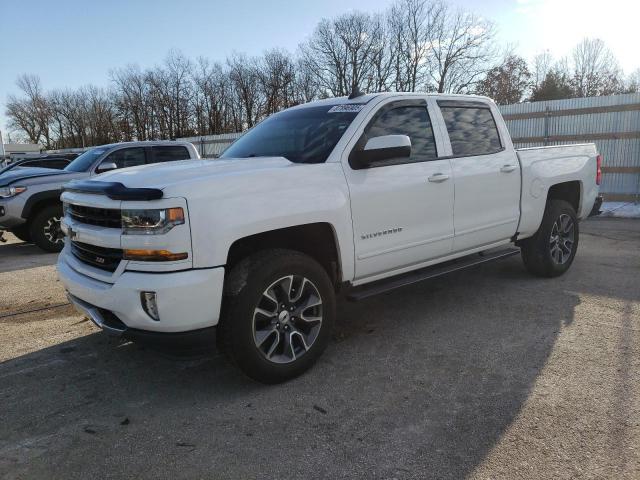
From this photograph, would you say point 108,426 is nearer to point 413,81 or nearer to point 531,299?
point 531,299

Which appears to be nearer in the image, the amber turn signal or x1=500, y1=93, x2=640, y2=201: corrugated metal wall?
the amber turn signal

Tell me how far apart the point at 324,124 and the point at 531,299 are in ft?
9.21

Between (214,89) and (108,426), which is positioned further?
(214,89)

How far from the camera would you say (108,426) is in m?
2.86

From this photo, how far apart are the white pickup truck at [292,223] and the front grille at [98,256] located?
1cm

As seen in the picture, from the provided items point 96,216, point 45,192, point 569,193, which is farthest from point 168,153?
point 569,193

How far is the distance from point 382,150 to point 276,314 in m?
1.38

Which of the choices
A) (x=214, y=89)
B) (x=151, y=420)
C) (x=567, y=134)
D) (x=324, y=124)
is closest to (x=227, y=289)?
(x=151, y=420)

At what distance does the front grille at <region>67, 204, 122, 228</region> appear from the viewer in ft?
9.77

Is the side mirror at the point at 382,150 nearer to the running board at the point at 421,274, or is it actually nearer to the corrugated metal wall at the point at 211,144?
the running board at the point at 421,274

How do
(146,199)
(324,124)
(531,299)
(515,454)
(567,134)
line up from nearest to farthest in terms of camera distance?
(515,454) < (146,199) < (324,124) < (531,299) < (567,134)

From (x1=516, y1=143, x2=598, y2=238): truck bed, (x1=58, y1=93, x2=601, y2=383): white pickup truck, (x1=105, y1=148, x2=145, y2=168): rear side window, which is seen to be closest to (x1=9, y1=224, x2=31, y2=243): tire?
(x1=105, y1=148, x2=145, y2=168): rear side window

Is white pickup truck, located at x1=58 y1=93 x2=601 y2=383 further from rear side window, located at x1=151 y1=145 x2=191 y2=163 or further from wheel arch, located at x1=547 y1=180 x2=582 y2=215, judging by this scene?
rear side window, located at x1=151 y1=145 x2=191 y2=163

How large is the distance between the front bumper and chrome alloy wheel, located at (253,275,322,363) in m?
0.35
